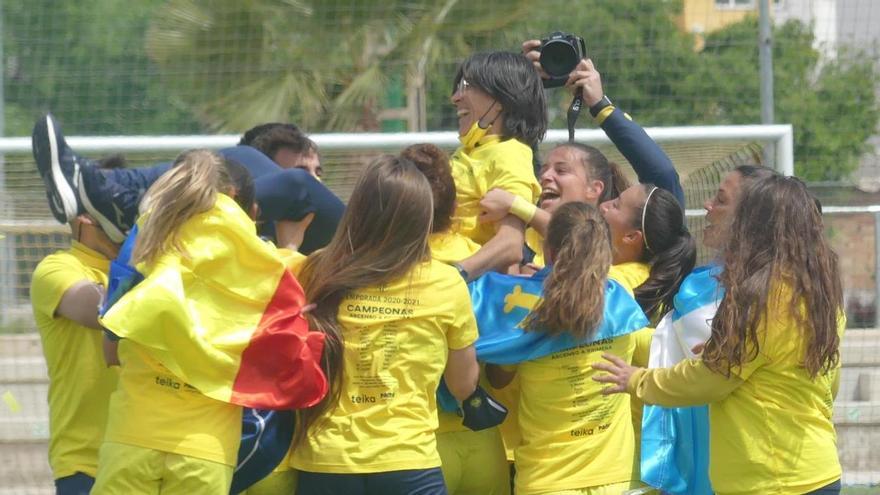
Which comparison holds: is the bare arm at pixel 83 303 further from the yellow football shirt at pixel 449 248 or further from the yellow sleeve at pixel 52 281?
the yellow football shirt at pixel 449 248

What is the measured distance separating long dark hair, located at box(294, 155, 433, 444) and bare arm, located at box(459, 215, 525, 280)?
18.5 inches

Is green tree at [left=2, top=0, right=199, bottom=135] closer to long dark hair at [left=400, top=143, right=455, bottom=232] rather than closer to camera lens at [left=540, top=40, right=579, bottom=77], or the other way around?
Answer: camera lens at [left=540, top=40, right=579, bottom=77]

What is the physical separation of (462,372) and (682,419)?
3.04ft

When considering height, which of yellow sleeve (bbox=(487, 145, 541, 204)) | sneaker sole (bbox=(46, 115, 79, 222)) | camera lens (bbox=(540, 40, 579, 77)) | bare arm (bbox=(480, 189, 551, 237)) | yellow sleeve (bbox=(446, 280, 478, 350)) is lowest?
yellow sleeve (bbox=(446, 280, 478, 350))

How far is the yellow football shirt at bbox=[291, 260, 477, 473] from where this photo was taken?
385 centimetres

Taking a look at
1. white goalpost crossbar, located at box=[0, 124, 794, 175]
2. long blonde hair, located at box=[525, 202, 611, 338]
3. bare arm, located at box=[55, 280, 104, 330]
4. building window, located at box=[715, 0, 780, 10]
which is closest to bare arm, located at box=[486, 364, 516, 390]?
long blonde hair, located at box=[525, 202, 611, 338]

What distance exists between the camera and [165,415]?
377cm

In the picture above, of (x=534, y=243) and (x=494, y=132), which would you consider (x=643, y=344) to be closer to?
(x=534, y=243)

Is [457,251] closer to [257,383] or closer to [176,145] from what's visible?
[257,383]

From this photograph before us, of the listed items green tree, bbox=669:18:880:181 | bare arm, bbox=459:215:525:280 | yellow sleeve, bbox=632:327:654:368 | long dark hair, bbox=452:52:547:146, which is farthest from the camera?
green tree, bbox=669:18:880:181

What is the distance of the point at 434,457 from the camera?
391 centimetres

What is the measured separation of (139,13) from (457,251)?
13296 mm

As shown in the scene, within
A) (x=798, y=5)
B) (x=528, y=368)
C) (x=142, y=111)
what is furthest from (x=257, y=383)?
(x=798, y=5)

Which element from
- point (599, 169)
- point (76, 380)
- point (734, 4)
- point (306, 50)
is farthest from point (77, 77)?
point (734, 4)
